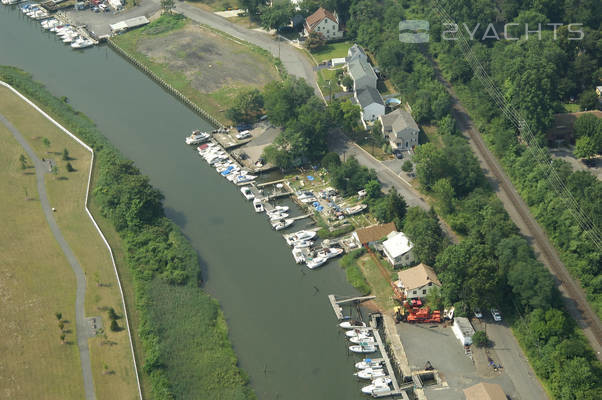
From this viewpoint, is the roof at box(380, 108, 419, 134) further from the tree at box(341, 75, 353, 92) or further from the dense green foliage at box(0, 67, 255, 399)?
the dense green foliage at box(0, 67, 255, 399)

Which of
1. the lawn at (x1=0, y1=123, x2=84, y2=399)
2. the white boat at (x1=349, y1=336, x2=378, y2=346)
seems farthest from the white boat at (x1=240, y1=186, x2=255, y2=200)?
the white boat at (x1=349, y1=336, x2=378, y2=346)

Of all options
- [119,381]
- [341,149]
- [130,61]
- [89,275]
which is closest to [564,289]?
[341,149]

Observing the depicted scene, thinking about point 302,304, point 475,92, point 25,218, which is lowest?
point 302,304

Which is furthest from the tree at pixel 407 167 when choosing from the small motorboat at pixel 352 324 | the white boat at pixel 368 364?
the white boat at pixel 368 364

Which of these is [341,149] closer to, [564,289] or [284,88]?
[284,88]

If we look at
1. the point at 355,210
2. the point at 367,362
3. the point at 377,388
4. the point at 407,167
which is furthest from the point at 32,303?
the point at 407,167

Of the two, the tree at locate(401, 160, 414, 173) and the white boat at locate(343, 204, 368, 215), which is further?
the tree at locate(401, 160, 414, 173)

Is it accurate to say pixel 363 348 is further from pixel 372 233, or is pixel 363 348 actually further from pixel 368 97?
pixel 368 97
